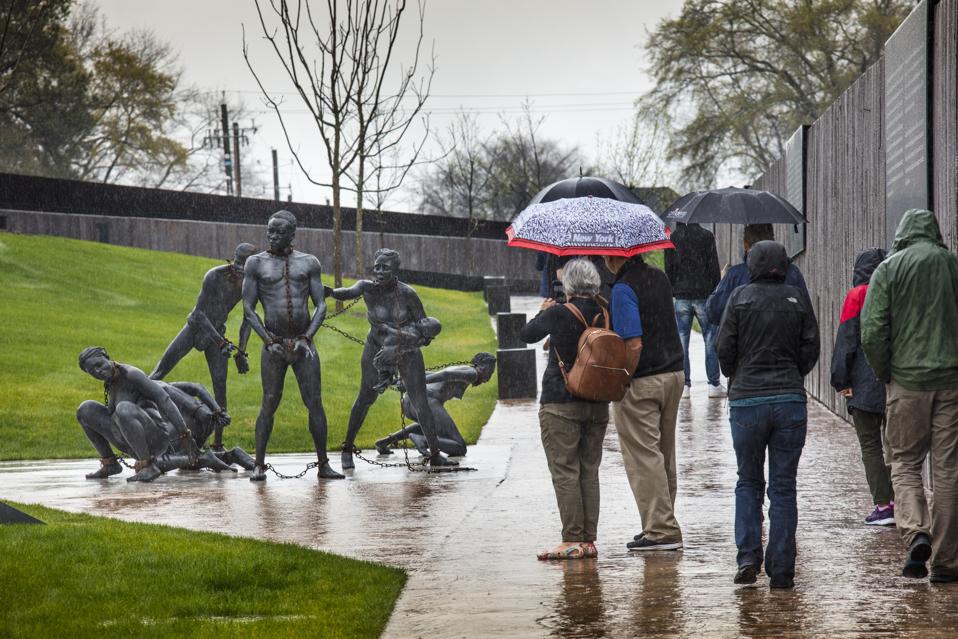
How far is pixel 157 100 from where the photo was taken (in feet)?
189

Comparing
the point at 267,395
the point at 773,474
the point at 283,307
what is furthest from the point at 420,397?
the point at 773,474

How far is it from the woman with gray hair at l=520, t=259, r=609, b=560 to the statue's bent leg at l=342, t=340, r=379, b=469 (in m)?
4.16

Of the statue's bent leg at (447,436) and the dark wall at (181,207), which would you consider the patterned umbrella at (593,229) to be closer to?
the statue's bent leg at (447,436)

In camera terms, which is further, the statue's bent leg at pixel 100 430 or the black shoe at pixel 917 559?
the statue's bent leg at pixel 100 430

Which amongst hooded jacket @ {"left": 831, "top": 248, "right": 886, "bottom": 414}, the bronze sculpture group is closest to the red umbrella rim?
hooded jacket @ {"left": 831, "top": 248, "right": 886, "bottom": 414}

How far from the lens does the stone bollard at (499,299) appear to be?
32.5 meters

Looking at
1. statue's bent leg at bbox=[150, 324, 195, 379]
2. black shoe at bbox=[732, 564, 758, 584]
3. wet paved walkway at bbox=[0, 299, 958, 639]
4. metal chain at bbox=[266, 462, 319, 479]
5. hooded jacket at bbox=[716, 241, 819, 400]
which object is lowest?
metal chain at bbox=[266, 462, 319, 479]

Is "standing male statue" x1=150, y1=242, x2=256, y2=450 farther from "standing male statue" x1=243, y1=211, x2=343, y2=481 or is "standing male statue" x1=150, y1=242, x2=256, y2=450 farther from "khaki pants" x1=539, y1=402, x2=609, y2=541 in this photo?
"khaki pants" x1=539, y1=402, x2=609, y2=541

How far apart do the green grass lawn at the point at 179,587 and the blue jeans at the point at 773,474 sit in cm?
165

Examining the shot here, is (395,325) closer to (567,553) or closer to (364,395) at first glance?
(364,395)

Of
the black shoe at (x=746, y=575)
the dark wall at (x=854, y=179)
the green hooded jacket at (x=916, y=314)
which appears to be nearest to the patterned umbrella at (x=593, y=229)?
the green hooded jacket at (x=916, y=314)

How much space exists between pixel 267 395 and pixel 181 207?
35656 mm

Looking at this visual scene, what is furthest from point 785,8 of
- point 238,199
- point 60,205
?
point 60,205

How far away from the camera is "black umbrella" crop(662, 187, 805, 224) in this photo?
1141cm
